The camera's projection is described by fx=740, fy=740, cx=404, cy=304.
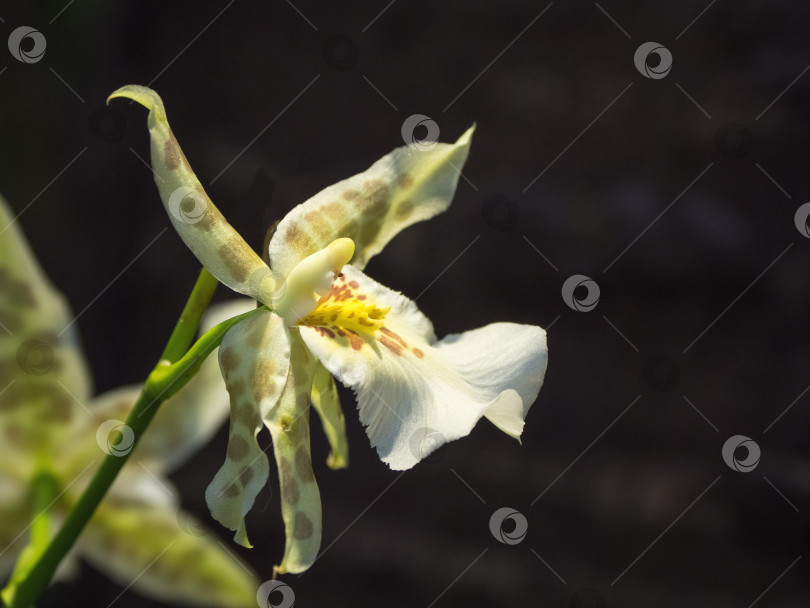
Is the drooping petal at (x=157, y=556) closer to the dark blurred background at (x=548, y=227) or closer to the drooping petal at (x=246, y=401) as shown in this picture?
the drooping petal at (x=246, y=401)

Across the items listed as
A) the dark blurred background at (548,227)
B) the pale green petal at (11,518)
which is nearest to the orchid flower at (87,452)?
the pale green petal at (11,518)

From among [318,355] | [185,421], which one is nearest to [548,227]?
[185,421]

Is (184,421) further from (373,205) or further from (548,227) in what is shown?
(548,227)

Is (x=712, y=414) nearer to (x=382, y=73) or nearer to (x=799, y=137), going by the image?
(x=799, y=137)

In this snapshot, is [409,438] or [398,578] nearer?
[409,438]

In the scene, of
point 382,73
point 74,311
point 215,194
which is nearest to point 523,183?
point 382,73

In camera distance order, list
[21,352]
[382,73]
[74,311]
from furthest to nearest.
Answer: [74,311], [382,73], [21,352]
